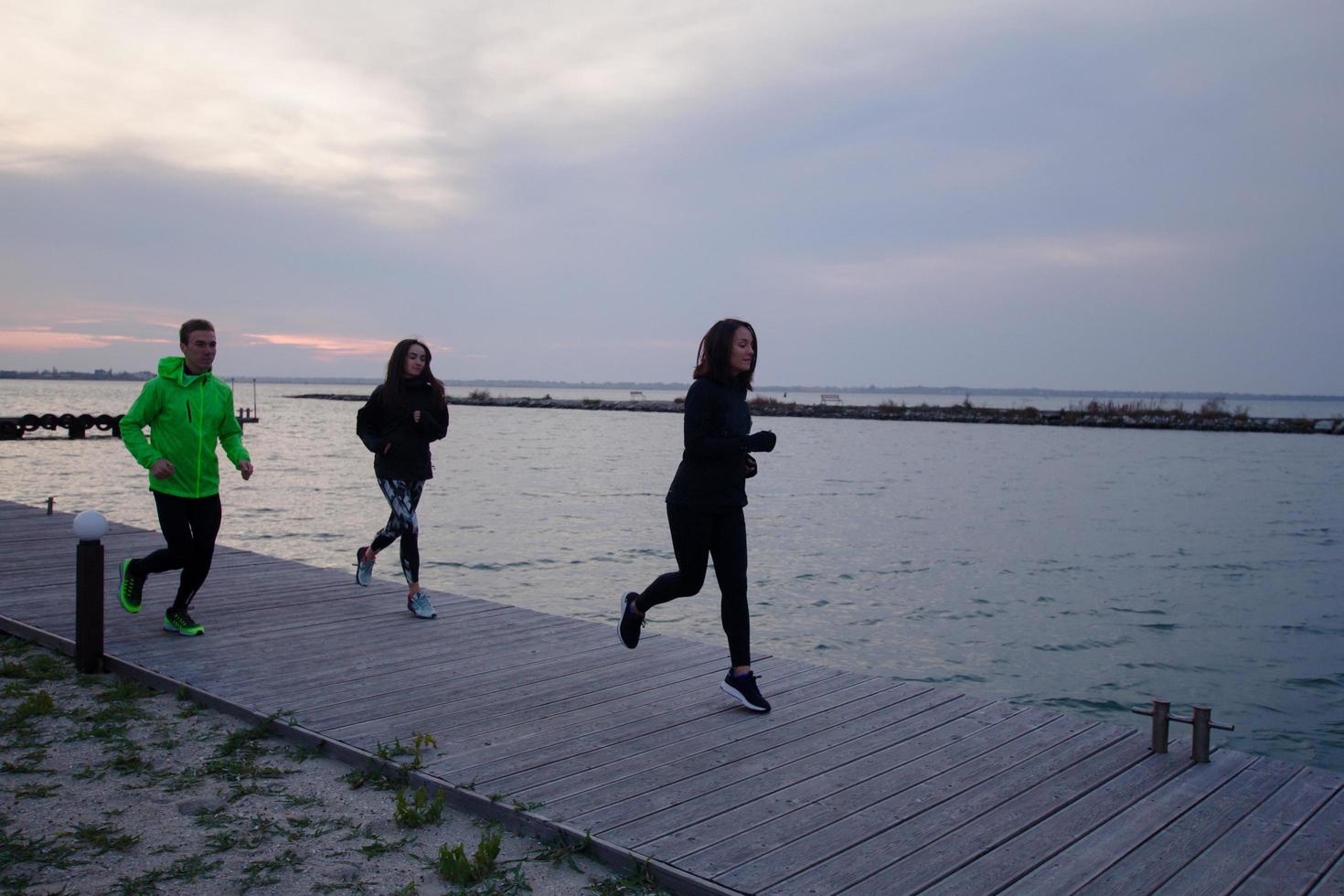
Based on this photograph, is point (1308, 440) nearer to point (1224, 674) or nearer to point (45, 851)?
point (1224, 674)

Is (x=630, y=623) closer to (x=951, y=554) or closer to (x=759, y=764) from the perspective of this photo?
(x=759, y=764)

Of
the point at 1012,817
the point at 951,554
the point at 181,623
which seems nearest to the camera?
the point at 1012,817

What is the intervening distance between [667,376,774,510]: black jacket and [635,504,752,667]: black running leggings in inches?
3.1

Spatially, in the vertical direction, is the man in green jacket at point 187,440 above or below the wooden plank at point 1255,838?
above

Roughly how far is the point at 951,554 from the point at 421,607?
41.5ft

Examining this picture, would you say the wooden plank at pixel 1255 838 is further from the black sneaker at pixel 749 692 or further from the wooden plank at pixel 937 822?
the black sneaker at pixel 749 692

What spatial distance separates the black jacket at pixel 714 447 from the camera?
4844 mm

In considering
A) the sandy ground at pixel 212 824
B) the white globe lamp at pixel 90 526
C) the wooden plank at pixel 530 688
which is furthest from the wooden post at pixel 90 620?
the wooden plank at pixel 530 688

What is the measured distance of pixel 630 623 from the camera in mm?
5637

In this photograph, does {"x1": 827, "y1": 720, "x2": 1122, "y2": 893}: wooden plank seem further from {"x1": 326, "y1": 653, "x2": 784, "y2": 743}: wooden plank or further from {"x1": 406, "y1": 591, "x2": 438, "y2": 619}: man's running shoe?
{"x1": 406, "y1": 591, "x2": 438, "y2": 619}: man's running shoe

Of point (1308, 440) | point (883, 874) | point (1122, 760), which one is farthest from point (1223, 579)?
point (1308, 440)

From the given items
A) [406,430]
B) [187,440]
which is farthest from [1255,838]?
[187,440]

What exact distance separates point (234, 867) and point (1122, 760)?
12.5 feet

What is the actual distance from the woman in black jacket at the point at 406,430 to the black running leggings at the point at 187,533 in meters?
1.19
